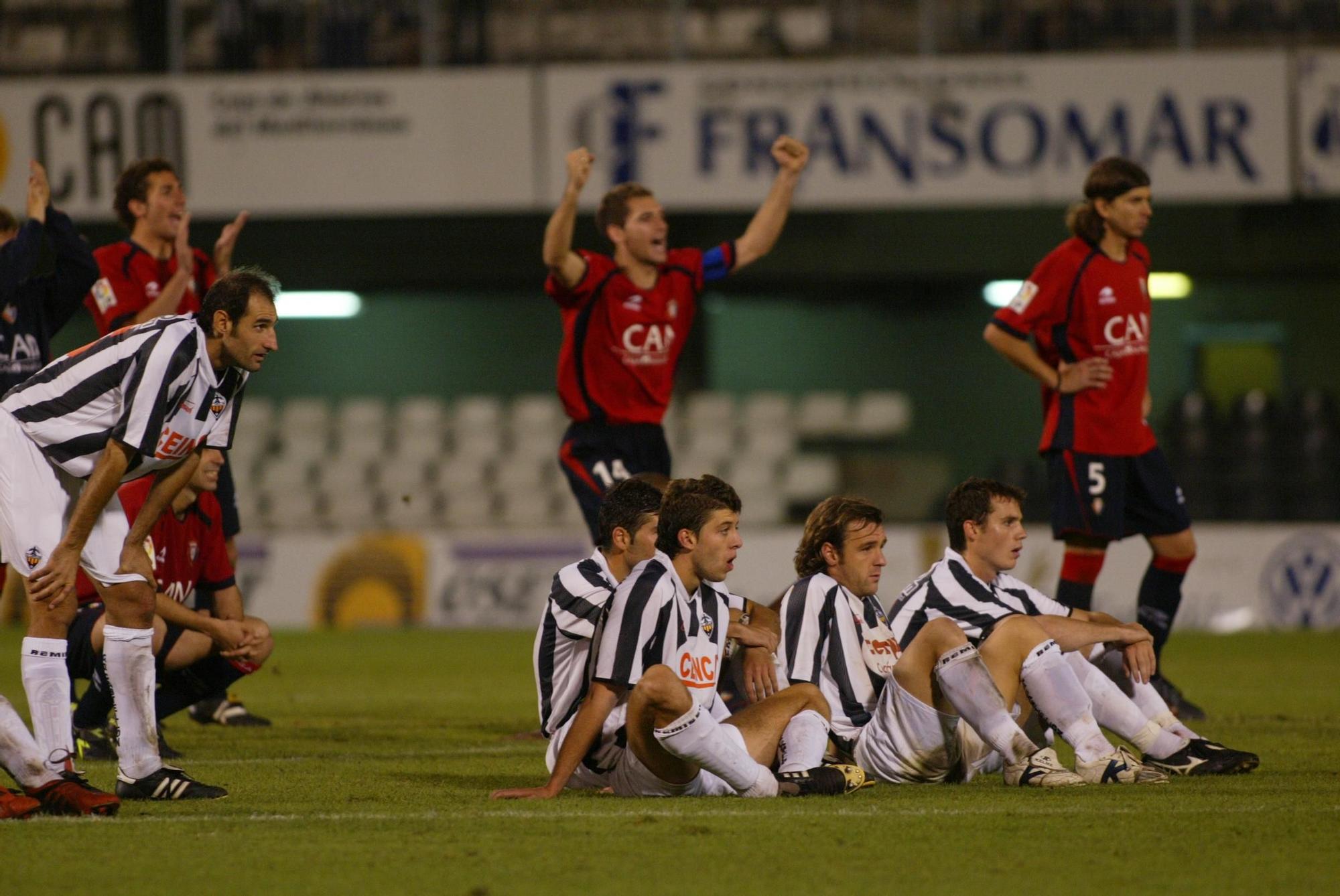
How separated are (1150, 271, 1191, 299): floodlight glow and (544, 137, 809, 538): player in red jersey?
9550mm

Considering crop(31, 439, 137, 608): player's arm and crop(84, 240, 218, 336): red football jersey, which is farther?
crop(84, 240, 218, 336): red football jersey

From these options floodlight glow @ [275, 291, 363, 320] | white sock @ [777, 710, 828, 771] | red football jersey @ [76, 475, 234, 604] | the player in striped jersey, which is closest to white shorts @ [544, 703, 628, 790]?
white sock @ [777, 710, 828, 771]

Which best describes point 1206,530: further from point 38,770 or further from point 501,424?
point 38,770

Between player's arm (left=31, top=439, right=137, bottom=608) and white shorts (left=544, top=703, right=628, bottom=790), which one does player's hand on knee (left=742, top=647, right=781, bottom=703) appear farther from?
player's arm (left=31, top=439, right=137, bottom=608)

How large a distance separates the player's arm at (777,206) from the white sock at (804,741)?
2.92m

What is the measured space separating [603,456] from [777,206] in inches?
53.2

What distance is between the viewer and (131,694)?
484 centimetres

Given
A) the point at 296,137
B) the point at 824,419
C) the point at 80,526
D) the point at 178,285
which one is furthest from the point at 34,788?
the point at 824,419

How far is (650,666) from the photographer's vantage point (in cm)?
459

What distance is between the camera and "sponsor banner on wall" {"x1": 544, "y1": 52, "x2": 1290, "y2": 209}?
44.7 ft

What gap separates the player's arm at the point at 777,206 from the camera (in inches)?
291

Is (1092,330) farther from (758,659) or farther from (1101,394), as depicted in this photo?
(758,659)

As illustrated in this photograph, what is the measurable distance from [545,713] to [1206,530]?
890 centimetres

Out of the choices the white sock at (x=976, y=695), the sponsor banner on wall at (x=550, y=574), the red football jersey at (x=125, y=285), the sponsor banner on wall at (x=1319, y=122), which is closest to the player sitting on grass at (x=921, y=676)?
the white sock at (x=976, y=695)
